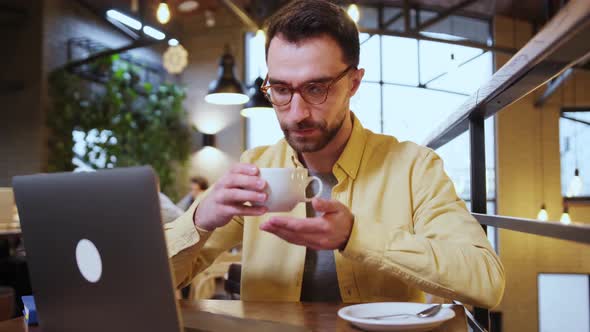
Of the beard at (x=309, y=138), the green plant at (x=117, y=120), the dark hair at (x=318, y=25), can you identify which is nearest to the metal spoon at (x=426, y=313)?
the beard at (x=309, y=138)

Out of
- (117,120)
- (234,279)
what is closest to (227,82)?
(117,120)

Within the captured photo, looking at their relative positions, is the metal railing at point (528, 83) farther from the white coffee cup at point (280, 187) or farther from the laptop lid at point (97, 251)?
the laptop lid at point (97, 251)

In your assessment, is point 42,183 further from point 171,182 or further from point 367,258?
point 171,182

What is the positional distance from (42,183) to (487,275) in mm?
797

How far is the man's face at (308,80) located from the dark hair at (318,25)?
0.7 inches

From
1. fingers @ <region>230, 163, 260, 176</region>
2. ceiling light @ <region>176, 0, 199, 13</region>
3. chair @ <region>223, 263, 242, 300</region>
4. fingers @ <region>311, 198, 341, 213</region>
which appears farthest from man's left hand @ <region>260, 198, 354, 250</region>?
ceiling light @ <region>176, 0, 199, 13</region>

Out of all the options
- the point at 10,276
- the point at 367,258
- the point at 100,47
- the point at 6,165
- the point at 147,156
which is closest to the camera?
the point at 367,258

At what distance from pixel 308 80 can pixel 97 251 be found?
71cm

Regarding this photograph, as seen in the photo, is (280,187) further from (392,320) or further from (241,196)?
(392,320)

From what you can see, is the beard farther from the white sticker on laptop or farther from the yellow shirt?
the white sticker on laptop

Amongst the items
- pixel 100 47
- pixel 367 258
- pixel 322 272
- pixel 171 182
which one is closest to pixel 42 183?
pixel 367 258

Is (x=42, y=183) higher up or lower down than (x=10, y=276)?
higher up

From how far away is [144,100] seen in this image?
26.1ft

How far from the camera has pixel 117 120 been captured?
714cm
